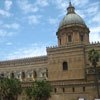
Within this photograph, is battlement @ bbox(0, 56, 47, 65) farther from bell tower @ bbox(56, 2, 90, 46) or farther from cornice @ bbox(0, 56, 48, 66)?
bell tower @ bbox(56, 2, 90, 46)

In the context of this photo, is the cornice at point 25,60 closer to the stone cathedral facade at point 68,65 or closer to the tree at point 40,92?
the stone cathedral facade at point 68,65

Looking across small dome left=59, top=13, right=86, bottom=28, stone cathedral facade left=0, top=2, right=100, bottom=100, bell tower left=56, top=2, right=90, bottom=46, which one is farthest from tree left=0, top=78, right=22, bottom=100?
small dome left=59, top=13, right=86, bottom=28

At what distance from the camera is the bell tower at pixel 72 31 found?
131 ft

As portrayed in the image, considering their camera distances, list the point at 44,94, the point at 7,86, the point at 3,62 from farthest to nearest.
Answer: the point at 3,62 < the point at 7,86 < the point at 44,94

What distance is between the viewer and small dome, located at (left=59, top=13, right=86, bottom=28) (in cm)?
4125

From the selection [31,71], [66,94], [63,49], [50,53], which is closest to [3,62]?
[31,71]

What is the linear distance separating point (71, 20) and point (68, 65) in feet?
38.4

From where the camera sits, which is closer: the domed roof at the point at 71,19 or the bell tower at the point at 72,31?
the bell tower at the point at 72,31

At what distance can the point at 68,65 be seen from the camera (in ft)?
120

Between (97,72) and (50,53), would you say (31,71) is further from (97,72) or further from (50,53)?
(97,72)

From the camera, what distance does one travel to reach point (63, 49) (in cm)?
3809

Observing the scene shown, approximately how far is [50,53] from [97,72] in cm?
1165

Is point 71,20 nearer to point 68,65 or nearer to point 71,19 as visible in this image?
point 71,19

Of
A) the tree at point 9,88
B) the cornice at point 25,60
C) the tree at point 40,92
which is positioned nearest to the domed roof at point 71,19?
the cornice at point 25,60
